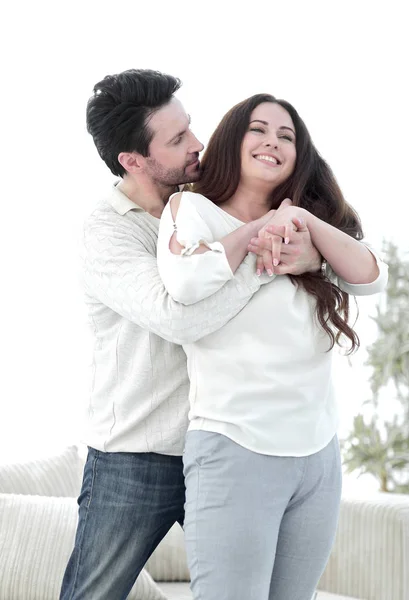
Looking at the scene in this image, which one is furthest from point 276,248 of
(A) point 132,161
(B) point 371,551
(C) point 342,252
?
(B) point 371,551

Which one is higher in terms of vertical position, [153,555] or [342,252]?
[342,252]

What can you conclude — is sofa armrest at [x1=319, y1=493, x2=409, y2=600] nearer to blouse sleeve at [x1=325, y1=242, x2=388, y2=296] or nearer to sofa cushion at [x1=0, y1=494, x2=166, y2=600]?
sofa cushion at [x1=0, y1=494, x2=166, y2=600]

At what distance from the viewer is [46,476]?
112 inches

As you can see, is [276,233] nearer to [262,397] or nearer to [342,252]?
[342,252]

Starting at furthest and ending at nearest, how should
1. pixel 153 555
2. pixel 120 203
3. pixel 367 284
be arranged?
pixel 153 555 < pixel 120 203 < pixel 367 284

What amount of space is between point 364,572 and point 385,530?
15cm

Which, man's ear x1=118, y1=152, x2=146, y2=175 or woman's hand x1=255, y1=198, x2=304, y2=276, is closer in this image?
woman's hand x1=255, y1=198, x2=304, y2=276

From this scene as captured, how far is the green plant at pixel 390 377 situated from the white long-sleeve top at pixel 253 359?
2.04 meters

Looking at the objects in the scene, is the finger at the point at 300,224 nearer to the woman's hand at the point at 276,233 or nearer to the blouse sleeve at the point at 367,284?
the woman's hand at the point at 276,233

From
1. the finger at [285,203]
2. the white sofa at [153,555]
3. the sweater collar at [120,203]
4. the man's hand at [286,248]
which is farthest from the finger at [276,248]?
the white sofa at [153,555]

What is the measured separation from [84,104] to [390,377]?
1.83 metres

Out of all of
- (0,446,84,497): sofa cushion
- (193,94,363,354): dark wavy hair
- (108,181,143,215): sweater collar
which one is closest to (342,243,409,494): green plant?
(0,446,84,497): sofa cushion

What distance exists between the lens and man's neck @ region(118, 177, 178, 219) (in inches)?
76.0

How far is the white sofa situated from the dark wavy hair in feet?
3.59
